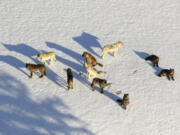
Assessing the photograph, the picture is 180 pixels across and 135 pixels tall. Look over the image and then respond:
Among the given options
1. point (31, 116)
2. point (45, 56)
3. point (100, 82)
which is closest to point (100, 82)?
point (100, 82)

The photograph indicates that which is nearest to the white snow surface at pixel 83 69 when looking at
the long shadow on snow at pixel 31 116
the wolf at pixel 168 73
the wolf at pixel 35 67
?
the long shadow on snow at pixel 31 116

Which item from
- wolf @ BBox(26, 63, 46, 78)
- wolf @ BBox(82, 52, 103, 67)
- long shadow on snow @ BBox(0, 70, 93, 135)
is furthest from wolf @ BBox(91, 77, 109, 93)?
wolf @ BBox(26, 63, 46, 78)

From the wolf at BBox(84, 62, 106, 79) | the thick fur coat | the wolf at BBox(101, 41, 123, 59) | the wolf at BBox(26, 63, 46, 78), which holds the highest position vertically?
the wolf at BBox(101, 41, 123, 59)

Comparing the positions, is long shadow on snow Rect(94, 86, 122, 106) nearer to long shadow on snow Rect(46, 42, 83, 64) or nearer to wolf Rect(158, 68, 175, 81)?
long shadow on snow Rect(46, 42, 83, 64)

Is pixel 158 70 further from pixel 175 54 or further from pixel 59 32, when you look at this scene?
pixel 59 32

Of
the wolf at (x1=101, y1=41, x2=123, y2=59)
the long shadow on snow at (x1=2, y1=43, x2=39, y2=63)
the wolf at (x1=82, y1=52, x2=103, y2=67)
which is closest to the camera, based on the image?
the wolf at (x1=82, y1=52, x2=103, y2=67)

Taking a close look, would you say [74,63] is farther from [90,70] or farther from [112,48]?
[112,48]
